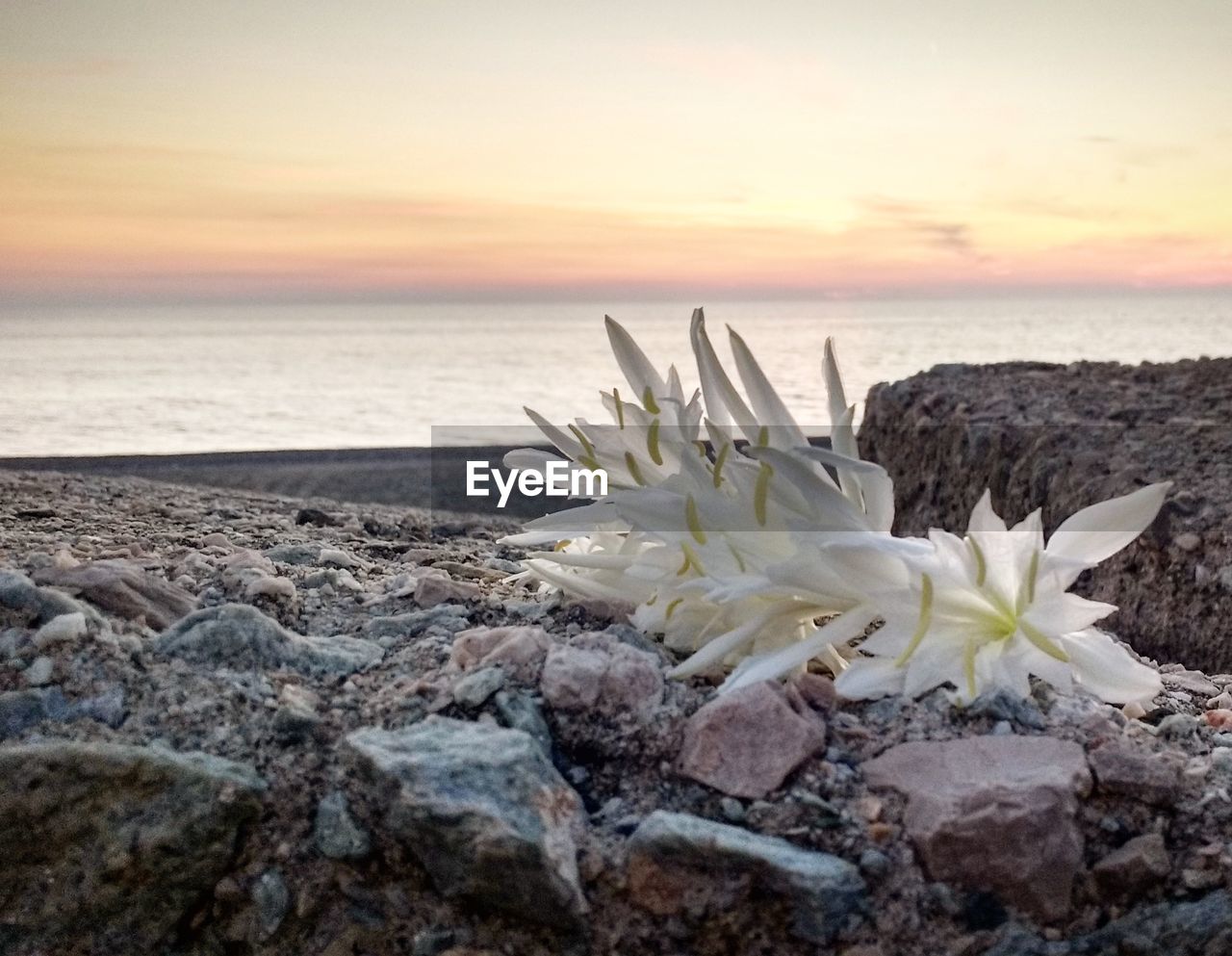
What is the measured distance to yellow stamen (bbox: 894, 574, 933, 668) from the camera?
59.8 inches

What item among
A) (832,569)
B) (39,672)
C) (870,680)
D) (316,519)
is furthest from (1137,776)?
(316,519)

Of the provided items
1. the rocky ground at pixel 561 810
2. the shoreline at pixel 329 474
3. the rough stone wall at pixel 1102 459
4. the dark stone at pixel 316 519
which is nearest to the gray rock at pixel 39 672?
the rocky ground at pixel 561 810

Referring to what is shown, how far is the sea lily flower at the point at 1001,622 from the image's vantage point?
1.58 m

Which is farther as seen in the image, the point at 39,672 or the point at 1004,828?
the point at 39,672

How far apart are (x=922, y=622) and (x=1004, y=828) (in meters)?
0.28

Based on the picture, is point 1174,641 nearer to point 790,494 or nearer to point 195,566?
point 790,494

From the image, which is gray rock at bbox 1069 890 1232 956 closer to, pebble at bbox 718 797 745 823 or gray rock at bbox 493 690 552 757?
pebble at bbox 718 797 745 823

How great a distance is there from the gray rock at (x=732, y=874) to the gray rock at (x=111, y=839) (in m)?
0.50

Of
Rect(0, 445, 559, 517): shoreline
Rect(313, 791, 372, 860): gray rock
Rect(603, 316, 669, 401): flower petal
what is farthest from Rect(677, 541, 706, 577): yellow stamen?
Rect(0, 445, 559, 517): shoreline

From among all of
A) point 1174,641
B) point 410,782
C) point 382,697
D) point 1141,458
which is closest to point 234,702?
point 382,697

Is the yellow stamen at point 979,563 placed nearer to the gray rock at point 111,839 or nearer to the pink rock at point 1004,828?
Answer: the pink rock at point 1004,828

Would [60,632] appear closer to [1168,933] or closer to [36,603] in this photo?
[36,603]

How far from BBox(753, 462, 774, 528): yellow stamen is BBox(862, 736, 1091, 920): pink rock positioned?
0.40 m

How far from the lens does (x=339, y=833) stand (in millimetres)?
1433
